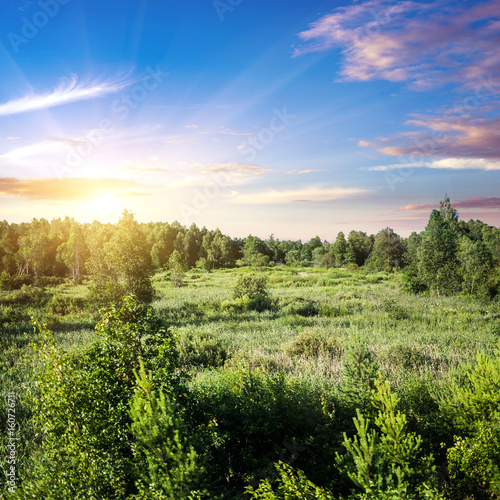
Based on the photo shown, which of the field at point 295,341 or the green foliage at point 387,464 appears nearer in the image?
the green foliage at point 387,464

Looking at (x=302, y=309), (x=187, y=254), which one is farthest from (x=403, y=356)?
(x=187, y=254)

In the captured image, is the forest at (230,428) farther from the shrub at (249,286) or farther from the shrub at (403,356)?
the shrub at (249,286)

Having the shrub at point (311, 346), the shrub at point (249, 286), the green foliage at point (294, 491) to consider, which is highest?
the green foliage at point (294, 491)

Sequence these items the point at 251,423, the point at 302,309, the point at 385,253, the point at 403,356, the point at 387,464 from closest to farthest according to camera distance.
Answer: the point at 387,464
the point at 251,423
the point at 403,356
the point at 302,309
the point at 385,253

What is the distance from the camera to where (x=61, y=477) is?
124 inches

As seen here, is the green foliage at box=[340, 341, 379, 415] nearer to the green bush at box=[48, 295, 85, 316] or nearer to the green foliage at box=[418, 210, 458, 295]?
the green bush at box=[48, 295, 85, 316]

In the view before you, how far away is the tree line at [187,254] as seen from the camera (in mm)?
16672

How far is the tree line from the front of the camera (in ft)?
54.7

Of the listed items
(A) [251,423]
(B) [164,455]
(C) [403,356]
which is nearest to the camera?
(B) [164,455]

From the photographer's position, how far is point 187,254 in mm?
78250

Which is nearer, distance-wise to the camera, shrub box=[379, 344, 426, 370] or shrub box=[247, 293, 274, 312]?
shrub box=[379, 344, 426, 370]

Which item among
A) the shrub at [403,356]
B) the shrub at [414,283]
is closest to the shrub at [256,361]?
the shrub at [403,356]

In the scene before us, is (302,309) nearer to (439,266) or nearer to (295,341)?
(295,341)

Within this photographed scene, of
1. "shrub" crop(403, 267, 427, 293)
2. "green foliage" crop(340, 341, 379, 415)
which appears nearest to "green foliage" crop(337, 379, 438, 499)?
"green foliage" crop(340, 341, 379, 415)
